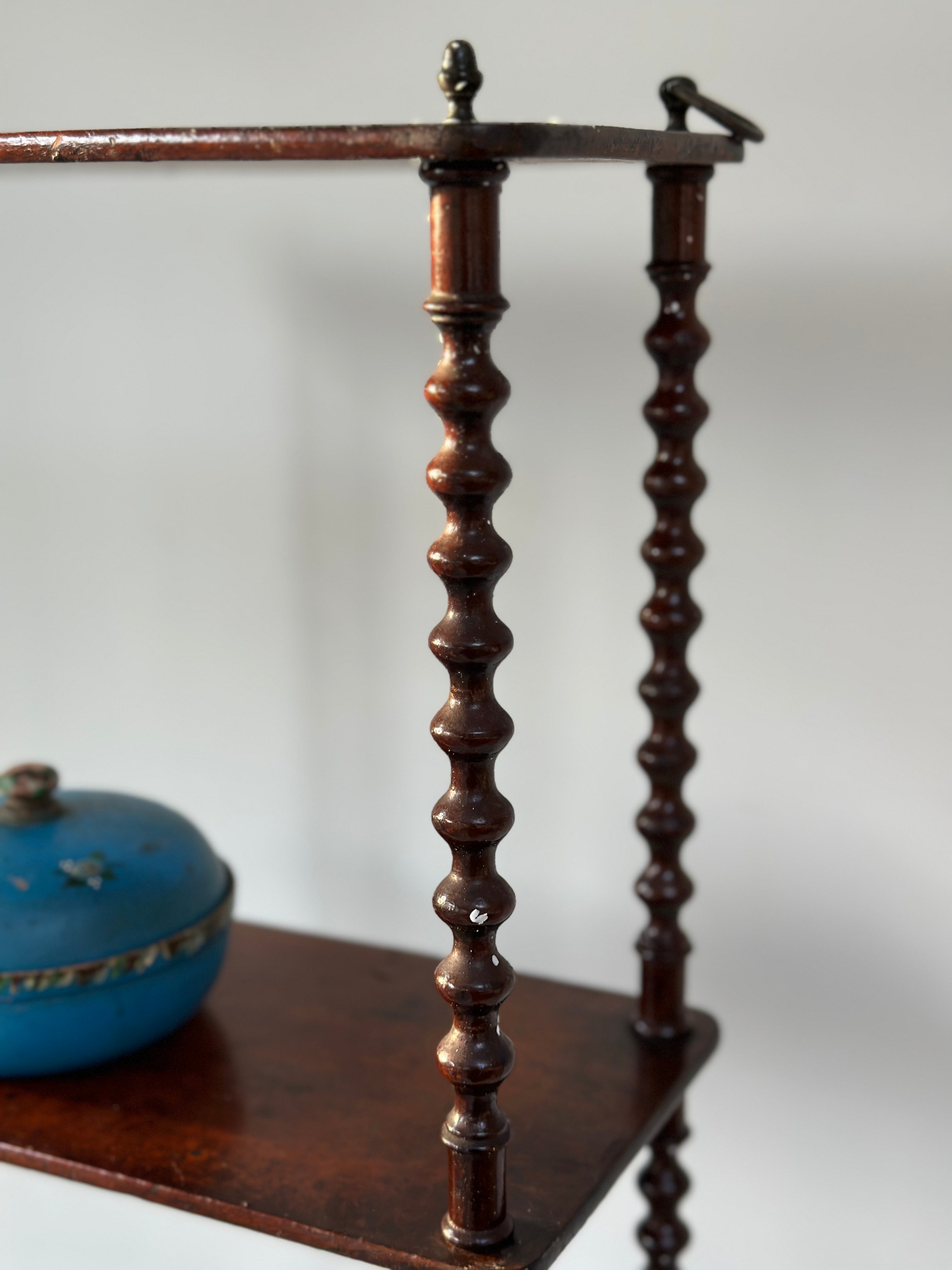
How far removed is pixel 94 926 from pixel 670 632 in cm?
56

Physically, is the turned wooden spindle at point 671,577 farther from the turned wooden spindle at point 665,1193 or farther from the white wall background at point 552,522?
the white wall background at point 552,522

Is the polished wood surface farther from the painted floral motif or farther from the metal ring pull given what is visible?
the painted floral motif

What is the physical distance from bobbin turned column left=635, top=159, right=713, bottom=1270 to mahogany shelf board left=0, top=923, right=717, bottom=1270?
0.30ft

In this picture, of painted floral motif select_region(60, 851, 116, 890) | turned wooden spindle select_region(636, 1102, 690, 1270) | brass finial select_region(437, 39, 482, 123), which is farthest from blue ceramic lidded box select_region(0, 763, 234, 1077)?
brass finial select_region(437, 39, 482, 123)

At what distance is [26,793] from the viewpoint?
1.26 metres

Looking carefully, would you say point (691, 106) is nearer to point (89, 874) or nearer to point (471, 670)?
point (471, 670)

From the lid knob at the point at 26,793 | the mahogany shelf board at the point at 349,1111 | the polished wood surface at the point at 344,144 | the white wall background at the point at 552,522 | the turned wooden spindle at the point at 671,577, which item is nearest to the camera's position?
the polished wood surface at the point at 344,144

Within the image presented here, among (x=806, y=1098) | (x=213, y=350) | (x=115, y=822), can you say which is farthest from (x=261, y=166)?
(x=806, y=1098)

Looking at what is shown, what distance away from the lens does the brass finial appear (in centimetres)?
82

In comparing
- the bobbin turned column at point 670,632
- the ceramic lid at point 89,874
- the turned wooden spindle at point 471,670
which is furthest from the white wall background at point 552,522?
the turned wooden spindle at point 471,670

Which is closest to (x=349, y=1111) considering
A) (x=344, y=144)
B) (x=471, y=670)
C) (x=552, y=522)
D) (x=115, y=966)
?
(x=115, y=966)

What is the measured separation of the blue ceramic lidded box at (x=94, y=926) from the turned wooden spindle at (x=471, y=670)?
362 mm

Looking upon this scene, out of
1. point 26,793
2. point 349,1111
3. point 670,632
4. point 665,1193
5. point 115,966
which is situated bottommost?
point 665,1193

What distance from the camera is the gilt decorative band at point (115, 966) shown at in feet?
3.83
